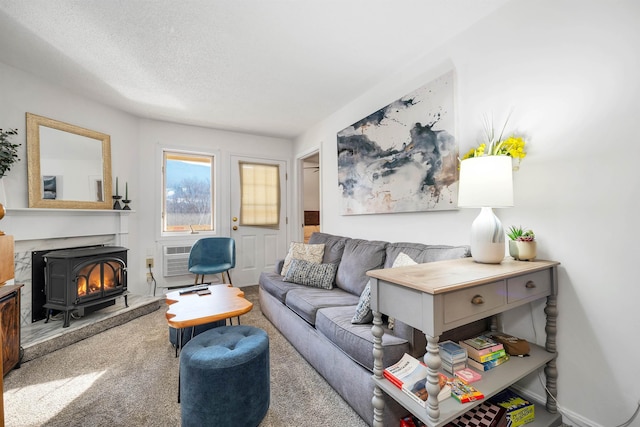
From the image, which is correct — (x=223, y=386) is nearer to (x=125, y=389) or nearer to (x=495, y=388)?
(x=125, y=389)

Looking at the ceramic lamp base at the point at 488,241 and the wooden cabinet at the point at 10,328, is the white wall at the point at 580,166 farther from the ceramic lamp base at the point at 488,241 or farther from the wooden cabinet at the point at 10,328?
the wooden cabinet at the point at 10,328

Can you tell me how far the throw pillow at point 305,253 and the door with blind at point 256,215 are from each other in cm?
137

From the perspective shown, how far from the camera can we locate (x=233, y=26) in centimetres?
194

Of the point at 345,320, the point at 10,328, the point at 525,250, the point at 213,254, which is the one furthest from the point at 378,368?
the point at 213,254

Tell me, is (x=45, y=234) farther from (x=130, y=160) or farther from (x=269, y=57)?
(x=269, y=57)

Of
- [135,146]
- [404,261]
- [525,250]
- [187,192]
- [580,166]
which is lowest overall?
[404,261]

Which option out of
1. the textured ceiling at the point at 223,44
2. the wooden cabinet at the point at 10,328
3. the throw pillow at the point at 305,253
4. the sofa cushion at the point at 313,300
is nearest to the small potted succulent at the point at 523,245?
the sofa cushion at the point at 313,300

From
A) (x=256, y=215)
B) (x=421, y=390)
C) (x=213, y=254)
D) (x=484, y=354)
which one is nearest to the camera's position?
(x=421, y=390)

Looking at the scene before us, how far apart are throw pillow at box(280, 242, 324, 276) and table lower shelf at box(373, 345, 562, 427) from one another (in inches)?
68.4

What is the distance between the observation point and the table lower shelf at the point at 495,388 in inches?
44.4

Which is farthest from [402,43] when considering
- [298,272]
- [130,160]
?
[130,160]

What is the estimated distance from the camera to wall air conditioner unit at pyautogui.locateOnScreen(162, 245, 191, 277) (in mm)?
3854

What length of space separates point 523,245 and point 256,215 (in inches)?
147

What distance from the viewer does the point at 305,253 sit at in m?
3.08
